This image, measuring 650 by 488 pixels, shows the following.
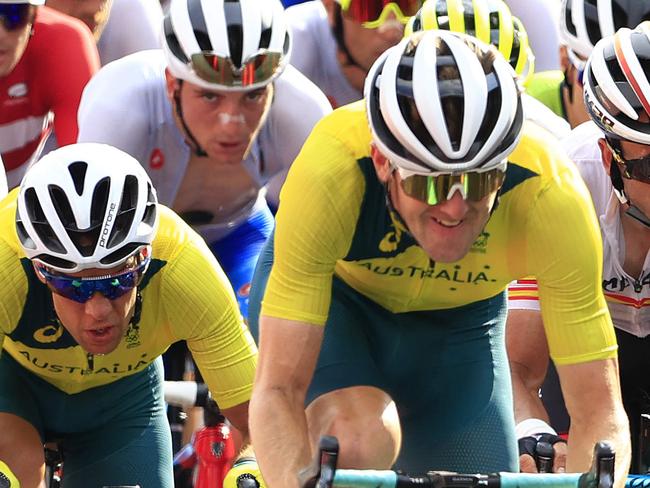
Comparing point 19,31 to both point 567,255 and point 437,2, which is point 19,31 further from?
point 567,255

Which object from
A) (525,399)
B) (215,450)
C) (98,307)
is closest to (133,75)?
(215,450)

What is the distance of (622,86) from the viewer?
23.1 ft

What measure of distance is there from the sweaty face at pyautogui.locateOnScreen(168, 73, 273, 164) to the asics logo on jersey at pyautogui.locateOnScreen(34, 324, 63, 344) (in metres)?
1.67

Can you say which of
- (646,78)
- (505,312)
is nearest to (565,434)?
(505,312)

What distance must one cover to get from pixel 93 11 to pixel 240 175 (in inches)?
70.8

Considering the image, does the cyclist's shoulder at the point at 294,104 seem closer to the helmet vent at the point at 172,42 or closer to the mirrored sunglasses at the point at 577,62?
the helmet vent at the point at 172,42

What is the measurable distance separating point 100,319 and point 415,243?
1154mm

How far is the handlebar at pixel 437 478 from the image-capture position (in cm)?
481

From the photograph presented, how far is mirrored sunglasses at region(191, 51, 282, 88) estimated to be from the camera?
7957mm

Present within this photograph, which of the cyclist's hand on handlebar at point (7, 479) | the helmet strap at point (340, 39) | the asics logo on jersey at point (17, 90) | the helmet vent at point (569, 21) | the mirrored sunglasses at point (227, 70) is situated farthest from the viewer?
the helmet strap at point (340, 39)

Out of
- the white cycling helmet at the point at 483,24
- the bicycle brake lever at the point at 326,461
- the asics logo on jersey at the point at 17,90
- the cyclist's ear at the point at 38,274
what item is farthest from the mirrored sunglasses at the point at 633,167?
the asics logo on jersey at the point at 17,90

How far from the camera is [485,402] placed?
21.0 feet

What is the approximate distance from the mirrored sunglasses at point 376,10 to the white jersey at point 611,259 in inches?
87.1

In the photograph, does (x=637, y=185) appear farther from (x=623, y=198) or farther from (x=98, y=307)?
(x=98, y=307)
